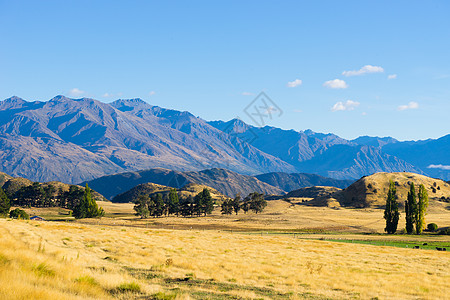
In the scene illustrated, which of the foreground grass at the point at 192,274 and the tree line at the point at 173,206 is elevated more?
the foreground grass at the point at 192,274

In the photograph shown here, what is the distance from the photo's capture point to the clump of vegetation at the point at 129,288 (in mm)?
16906

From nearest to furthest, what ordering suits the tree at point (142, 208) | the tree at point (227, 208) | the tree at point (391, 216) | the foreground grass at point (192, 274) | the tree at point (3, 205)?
the foreground grass at point (192, 274) → the tree at point (391, 216) → the tree at point (3, 205) → the tree at point (142, 208) → the tree at point (227, 208)

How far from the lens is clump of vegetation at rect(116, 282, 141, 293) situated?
16906 mm

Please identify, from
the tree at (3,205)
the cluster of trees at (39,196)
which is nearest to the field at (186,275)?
the tree at (3,205)

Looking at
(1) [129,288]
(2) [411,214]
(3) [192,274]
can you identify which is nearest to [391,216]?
(2) [411,214]

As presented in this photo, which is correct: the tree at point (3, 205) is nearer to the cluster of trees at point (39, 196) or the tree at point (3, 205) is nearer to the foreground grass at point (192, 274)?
the cluster of trees at point (39, 196)

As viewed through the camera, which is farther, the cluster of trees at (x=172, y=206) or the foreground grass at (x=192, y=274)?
the cluster of trees at (x=172, y=206)

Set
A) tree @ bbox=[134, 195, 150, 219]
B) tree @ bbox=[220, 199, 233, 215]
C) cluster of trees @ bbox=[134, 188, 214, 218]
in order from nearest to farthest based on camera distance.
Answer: tree @ bbox=[134, 195, 150, 219], cluster of trees @ bbox=[134, 188, 214, 218], tree @ bbox=[220, 199, 233, 215]

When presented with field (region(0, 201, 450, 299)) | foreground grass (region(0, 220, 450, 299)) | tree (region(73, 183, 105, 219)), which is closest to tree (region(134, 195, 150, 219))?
tree (region(73, 183, 105, 219))

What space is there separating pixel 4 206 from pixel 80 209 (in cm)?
2261

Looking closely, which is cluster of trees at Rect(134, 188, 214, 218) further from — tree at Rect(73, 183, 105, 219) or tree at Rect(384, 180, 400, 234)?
tree at Rect(384, 180, 400, 234)

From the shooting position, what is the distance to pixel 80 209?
126m

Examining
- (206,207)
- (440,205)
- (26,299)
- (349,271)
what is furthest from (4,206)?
(440,205)

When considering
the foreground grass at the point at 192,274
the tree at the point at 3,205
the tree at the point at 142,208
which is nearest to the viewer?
the foreground grass at the point at 192,274
